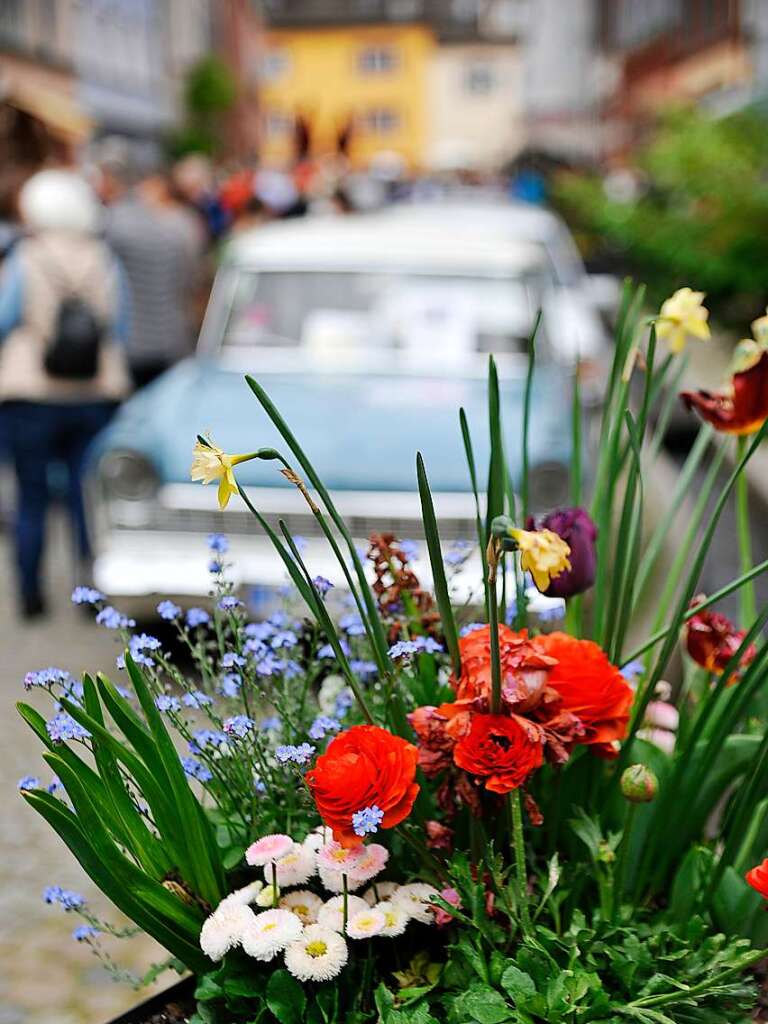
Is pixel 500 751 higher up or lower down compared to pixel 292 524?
higher up

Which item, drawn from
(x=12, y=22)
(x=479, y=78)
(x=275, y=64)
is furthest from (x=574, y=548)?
(x=479, y=78)

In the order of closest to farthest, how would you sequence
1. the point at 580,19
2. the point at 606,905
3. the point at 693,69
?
the point at 606,905 → the point at 693,69 → the point at 580,19

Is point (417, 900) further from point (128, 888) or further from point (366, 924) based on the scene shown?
point (128, 888)

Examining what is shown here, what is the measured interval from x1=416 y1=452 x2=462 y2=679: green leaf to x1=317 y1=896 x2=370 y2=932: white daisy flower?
0.31 m

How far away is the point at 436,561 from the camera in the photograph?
1516mm

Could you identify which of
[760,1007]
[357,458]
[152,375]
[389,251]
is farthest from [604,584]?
[152,375]

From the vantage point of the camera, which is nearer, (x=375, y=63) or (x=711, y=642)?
(x=711, y=642)

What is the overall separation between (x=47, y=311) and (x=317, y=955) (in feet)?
14.2

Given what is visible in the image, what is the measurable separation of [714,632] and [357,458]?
2.87 metres

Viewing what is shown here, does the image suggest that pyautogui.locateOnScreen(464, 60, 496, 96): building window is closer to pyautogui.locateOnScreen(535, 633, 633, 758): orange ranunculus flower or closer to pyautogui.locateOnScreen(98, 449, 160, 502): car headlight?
pyautogui.locateOnScreen(98, 449, 160, 502): car headlight

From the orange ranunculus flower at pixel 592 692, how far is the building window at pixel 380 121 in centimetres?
7139

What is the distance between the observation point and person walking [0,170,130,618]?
5.47 meters

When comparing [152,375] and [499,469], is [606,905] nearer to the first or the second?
[499,469]

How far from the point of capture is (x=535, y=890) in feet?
5.76
